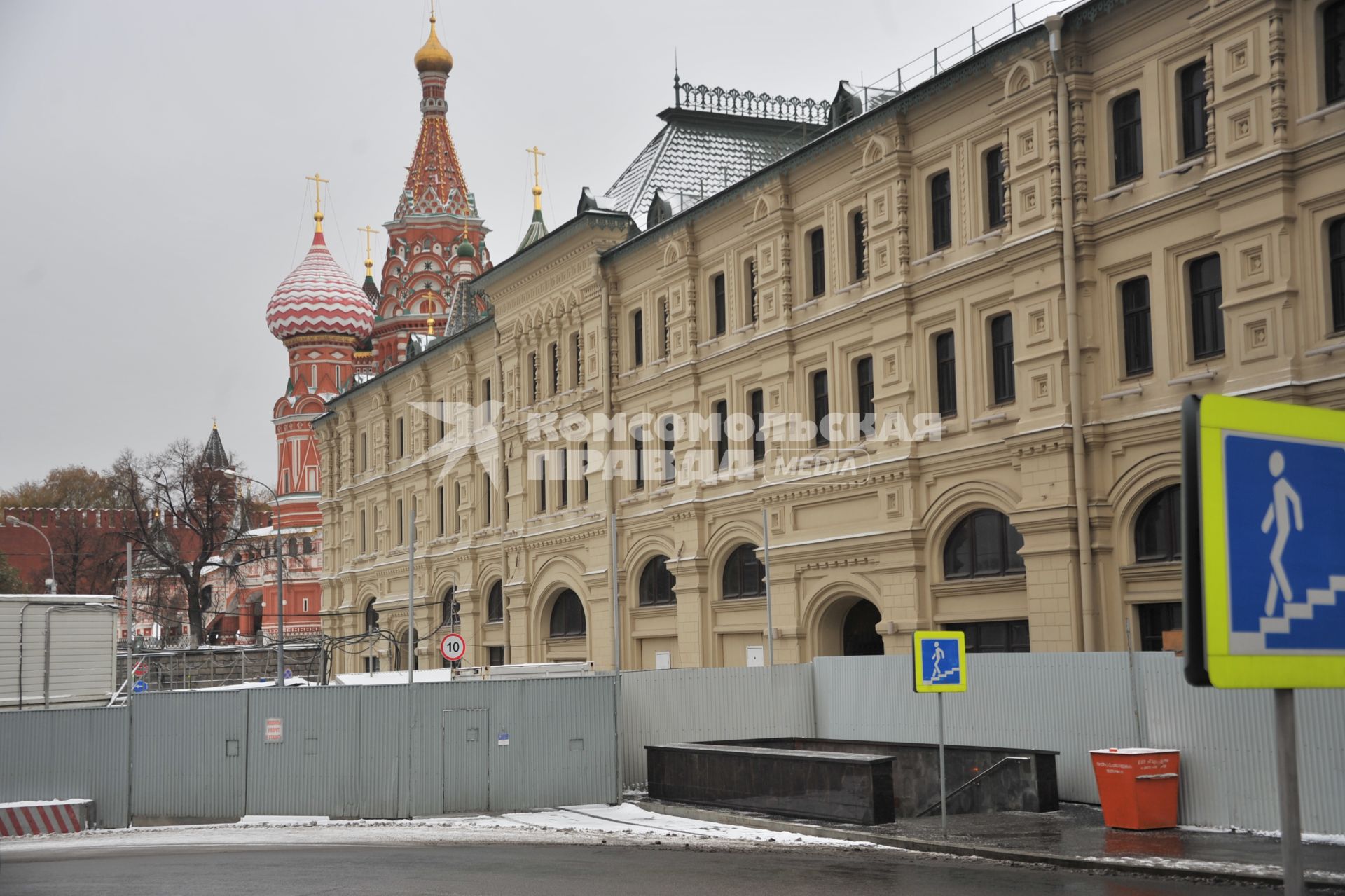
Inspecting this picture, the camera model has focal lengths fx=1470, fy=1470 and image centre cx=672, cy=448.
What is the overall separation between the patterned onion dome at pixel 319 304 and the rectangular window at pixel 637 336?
66133mm

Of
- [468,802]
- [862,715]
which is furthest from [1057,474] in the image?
[468,802]

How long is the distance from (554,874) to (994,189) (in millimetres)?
17766

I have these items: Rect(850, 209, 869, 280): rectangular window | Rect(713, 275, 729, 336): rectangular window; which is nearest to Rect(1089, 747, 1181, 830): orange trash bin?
Rect(850, 209, 869, 280): rectangular window

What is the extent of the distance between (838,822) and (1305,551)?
14.9 metres

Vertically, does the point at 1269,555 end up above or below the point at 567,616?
below

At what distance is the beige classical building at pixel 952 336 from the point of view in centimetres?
2314

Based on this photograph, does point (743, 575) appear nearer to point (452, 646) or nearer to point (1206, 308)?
point (452, 646)

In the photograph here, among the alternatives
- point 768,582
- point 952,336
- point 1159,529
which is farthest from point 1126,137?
point 768,582

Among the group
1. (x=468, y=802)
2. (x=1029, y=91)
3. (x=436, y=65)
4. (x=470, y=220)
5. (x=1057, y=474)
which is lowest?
(x=468, y=802)

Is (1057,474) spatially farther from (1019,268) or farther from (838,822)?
(838,822)

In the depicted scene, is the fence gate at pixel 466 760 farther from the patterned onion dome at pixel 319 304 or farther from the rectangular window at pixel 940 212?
the patterned onion dome at pixel 319 304

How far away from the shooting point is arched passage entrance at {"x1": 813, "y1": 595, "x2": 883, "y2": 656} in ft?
108

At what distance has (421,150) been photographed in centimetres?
9856

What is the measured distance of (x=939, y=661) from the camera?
19031mm
